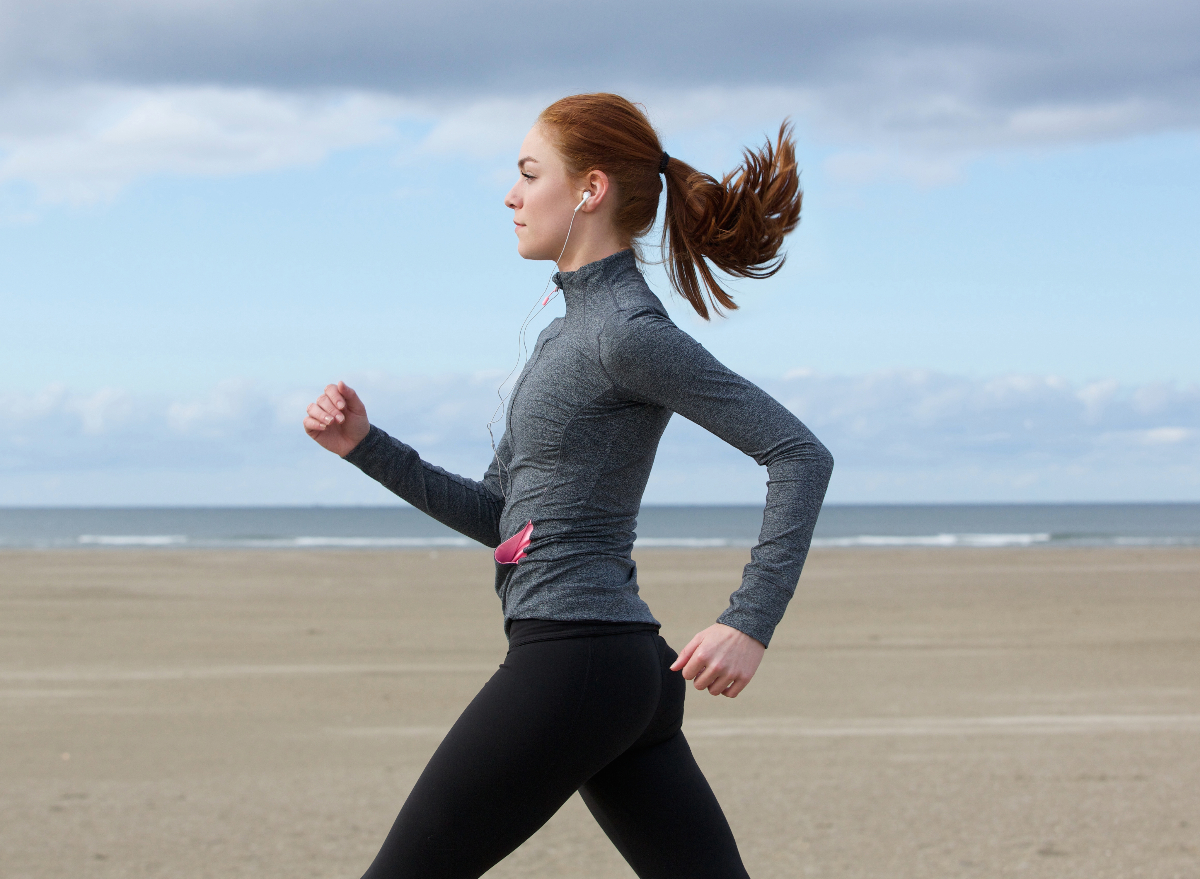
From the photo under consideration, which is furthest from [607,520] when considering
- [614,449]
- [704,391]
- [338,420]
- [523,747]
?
[338,420]

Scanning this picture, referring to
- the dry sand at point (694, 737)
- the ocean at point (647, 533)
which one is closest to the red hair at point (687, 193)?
the dry sand at point (694, 737)

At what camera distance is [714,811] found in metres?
1.95

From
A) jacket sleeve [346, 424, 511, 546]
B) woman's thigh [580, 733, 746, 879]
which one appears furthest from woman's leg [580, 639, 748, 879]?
jacket sleeve [346, 424, 511, 546]

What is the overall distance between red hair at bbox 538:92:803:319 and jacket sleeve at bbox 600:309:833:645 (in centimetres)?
32

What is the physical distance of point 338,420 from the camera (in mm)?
2170

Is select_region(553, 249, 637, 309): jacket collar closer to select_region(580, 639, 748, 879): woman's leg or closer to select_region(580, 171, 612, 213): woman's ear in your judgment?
select_region(580, 171, 612, 213): woman's ear

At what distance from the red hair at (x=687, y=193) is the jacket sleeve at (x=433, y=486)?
535 mm

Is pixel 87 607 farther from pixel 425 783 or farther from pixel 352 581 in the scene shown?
pixel 425 783

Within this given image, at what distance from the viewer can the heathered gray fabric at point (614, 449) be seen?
1713 millimetres

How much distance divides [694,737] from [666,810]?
5154 mm

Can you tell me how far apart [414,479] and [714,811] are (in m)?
0.83

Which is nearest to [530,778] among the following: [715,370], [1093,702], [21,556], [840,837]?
[715,370]

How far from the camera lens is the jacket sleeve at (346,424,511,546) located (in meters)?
2.23

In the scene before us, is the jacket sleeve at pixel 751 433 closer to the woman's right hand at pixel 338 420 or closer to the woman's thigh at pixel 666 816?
the woman's thigh at pixel 666 816
